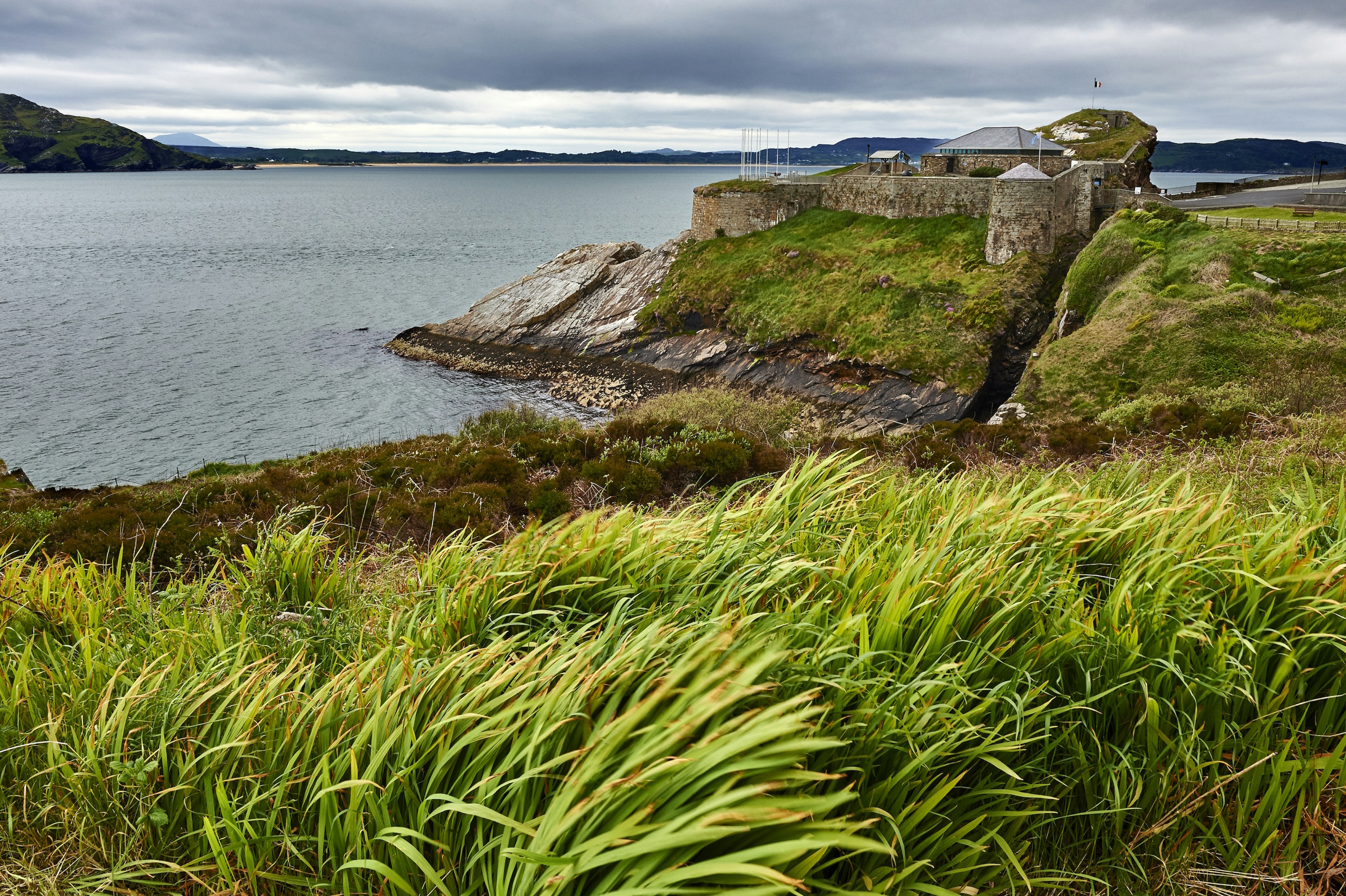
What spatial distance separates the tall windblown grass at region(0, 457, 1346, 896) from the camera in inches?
90.8

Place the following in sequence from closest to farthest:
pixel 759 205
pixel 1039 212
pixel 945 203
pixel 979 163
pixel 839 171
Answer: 1. pixel 1039 212
2. pixel 945 203
3. pixel 979 163
4. pixel 759 205
5. pixel 839 171

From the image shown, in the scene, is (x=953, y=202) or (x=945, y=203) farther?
(x=945, y=203)

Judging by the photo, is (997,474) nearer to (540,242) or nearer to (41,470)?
(41,470)

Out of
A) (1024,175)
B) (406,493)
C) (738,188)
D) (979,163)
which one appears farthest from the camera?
(738,188)

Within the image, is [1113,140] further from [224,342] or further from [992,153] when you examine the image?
[224,342]

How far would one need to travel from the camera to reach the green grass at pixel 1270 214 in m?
31.4

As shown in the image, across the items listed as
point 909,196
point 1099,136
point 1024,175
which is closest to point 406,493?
point 1024,175

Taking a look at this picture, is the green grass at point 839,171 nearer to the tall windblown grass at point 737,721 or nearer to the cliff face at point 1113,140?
the cliff face at point 1113,140

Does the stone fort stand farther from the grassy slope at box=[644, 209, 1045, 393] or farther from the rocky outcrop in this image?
the rocky outcrop

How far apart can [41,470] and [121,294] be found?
149 feet

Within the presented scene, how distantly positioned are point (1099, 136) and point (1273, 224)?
86.3 feet

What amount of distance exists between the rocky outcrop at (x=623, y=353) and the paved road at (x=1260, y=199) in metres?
18.6

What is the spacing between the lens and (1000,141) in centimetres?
4994

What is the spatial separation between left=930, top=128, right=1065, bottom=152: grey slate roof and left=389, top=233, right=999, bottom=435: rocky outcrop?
791 inches
